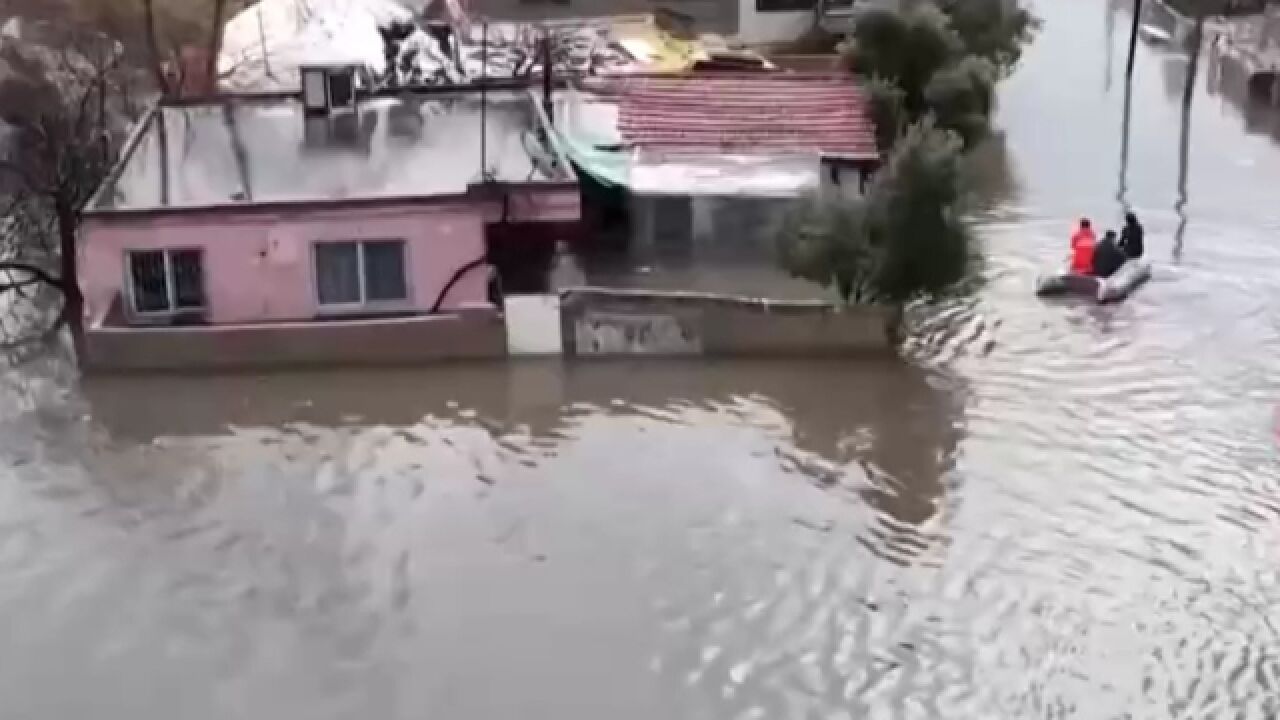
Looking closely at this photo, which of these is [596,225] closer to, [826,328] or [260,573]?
[826,328]


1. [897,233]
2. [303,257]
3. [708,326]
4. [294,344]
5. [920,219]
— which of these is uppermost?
[920,219]

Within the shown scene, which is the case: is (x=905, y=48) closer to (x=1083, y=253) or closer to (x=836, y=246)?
(x=1083, y=253)

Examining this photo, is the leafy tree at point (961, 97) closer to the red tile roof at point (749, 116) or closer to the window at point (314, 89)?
the red tile roof at point (749, 116)

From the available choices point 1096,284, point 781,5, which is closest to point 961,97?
point 1096,284

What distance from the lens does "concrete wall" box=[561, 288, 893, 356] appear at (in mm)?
19984

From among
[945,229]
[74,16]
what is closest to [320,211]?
[945,229]

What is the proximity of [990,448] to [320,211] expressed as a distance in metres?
7.88

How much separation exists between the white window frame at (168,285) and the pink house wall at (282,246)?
0.04m

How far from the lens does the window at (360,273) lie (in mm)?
20219

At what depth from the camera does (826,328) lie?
65.7ft

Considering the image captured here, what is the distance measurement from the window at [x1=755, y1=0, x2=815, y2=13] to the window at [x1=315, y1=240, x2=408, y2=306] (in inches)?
622

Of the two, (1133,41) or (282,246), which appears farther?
(1133,41)

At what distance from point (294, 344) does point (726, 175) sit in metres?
6.30

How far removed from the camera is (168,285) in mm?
20375
